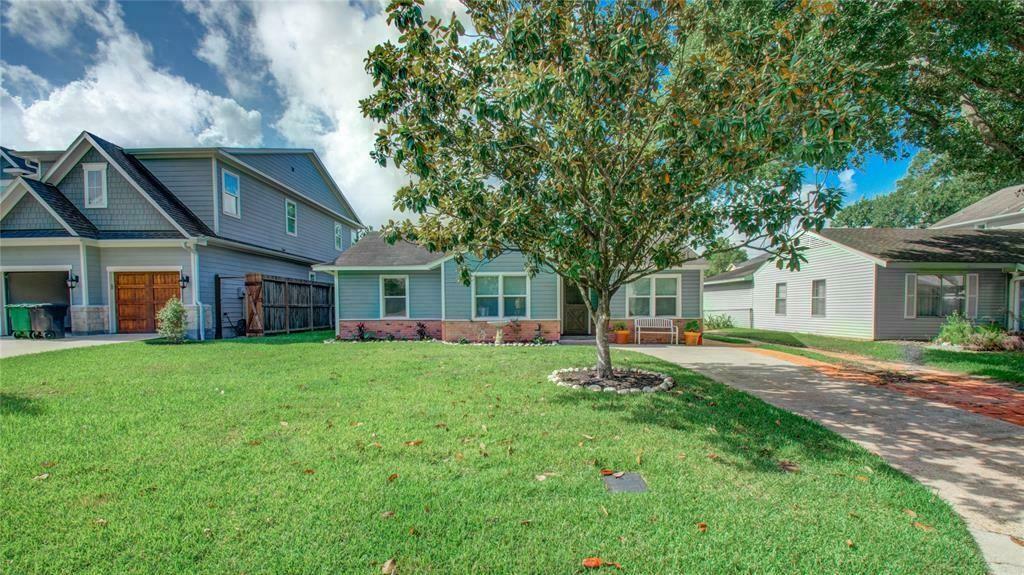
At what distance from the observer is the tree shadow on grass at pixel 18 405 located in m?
5.02

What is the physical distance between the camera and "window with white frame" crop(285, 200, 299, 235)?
61.0ft

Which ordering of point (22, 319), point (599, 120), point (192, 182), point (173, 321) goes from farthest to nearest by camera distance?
1. point (192, 182)
2. point (22, 319)
3. point (173, 321)
4. point (599, 120)

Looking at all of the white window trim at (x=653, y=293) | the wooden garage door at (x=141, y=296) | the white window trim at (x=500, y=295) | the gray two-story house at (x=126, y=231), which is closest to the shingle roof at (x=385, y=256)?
the white window trim at (x=500, y=295)

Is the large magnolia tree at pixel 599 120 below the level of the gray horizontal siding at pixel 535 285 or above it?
above

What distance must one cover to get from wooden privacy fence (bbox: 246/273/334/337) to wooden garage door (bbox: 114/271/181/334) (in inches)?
84.7

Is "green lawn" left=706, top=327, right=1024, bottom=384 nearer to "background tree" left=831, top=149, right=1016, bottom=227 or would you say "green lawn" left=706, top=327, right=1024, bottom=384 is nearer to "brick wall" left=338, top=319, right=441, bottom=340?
"brick wall" left=338, top=319, right=441, bottom=340

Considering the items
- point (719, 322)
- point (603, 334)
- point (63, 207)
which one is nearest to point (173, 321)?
point (63, 207)

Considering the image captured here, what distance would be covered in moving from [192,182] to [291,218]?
4507 mm

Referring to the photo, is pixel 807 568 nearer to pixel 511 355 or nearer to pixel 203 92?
pixel 511 355

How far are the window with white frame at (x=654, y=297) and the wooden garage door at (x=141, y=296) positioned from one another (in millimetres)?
14610

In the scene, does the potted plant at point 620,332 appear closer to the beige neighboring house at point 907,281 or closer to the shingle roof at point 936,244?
the beige neighboring house at point 907,281

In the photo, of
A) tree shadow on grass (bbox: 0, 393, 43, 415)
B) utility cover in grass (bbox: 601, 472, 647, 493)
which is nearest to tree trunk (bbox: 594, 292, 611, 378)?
utility cover in grass (bbox: 601, 472, 647, 493)

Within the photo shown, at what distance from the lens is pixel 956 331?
12586mm

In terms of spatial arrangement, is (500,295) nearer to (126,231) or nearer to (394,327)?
(394,327)
